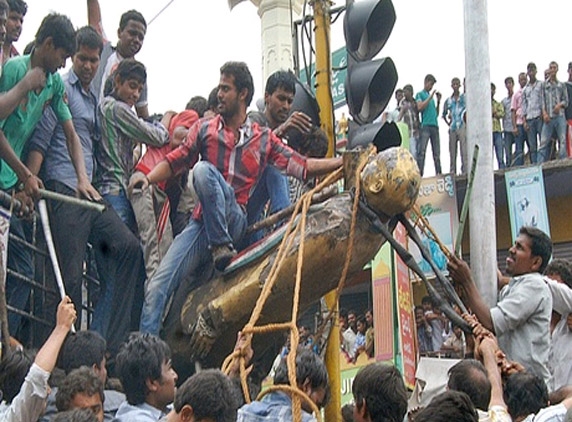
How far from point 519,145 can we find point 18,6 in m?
13.4

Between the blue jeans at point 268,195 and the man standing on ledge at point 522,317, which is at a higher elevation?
the blue jeans at point 268,195

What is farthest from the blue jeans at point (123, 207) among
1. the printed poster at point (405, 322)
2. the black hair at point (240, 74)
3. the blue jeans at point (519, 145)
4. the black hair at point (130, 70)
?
the blue jeans at point (519, 145)

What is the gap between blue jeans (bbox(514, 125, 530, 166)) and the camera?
19.7m

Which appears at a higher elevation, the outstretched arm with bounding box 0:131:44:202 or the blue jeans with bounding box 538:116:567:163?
the blue jeans with bounding box 538:116:567:163

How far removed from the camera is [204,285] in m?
7.34

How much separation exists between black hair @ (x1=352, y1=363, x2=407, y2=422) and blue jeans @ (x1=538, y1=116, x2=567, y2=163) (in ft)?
48.4

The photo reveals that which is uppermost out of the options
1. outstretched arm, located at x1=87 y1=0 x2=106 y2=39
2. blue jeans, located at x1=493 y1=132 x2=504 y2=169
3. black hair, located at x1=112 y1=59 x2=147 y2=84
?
blue jeans, located at x1=493 y1=132 x2=504 y2=169

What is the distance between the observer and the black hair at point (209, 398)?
4.38 meters

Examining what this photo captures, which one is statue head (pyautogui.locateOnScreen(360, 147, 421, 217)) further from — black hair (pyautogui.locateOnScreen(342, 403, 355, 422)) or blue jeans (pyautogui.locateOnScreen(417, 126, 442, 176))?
blue jeans (pyautogui.locateOnScreen(417, 126, 442, 176))

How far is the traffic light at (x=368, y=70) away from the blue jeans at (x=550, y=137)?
11.3m

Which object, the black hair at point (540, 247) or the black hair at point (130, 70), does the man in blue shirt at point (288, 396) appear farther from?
the black hair at point (130, 70)

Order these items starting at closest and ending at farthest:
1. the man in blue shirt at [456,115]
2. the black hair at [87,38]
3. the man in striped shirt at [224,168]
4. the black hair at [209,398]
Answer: the black hair at [209,398] < the man in striped shirt at [224,168] < the black hair at [87,38] < the man in blue shirt at [456,115]

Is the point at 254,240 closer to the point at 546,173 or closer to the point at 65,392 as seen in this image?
the point at 65,392

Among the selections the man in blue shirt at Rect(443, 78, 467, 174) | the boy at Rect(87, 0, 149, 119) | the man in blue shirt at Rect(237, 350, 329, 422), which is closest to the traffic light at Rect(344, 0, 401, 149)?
the boy at Rect(87, 0, 149, 119)
